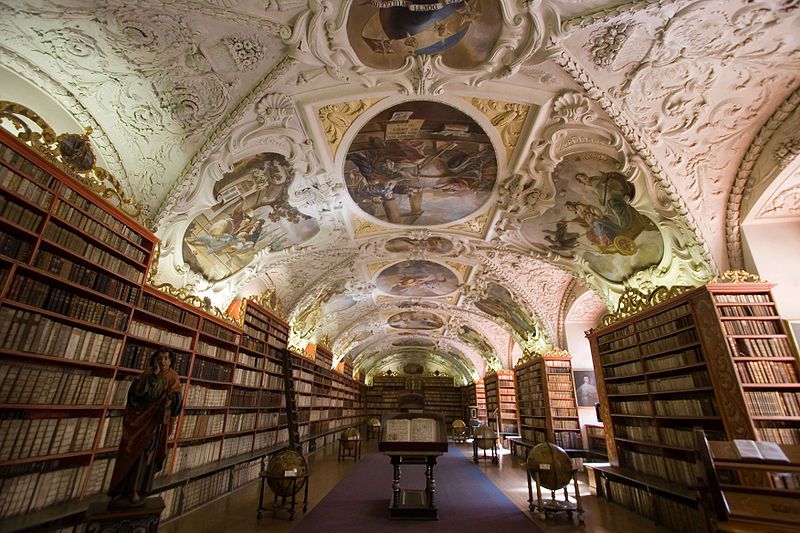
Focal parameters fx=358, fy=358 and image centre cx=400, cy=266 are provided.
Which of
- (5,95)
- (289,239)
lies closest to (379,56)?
(5,95)

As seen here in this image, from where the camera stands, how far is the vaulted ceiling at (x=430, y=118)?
4.23 m

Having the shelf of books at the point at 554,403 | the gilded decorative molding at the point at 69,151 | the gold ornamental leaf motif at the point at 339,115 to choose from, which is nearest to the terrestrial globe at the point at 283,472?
the gilded decorative molding at the point at 69,151

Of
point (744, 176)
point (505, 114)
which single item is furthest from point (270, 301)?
point (744, 176)

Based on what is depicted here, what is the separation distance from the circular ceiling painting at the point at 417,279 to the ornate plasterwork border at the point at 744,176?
7.52 meters

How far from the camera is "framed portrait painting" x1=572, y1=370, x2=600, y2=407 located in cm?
1134

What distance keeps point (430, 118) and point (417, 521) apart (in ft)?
21.5

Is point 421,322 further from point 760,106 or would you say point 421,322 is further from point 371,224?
point 760,106

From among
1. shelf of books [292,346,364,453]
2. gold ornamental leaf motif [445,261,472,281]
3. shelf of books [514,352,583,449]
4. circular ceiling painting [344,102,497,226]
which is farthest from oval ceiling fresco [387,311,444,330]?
circular ceiling painting [344,102,497,226]

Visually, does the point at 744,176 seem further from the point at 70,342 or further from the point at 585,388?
the point at 70,342

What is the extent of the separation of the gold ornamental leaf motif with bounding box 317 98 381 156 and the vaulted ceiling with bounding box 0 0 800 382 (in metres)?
0.03

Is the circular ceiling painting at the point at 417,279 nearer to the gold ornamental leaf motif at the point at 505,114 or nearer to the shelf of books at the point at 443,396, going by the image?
the gold ornamental leaf motif at the point at 505,114

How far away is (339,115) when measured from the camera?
6012mm

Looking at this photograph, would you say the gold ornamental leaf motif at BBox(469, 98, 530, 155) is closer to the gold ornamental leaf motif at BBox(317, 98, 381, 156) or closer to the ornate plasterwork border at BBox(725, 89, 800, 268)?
the gold ornamental leaf motif at BBox(317, 98, 381, 156)

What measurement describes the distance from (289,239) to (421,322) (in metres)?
12.2
